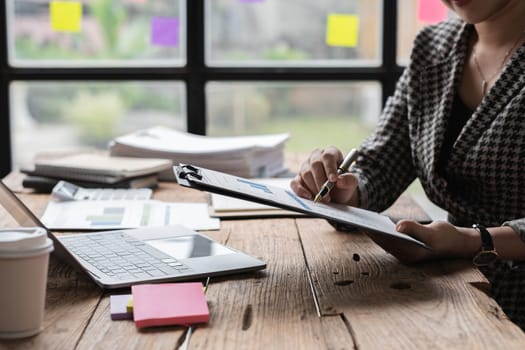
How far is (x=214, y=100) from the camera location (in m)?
2.70

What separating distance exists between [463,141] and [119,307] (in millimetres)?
812

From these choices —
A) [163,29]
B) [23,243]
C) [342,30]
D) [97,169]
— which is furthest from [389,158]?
[163,29]

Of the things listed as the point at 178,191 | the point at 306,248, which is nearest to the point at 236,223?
the point at 306,248

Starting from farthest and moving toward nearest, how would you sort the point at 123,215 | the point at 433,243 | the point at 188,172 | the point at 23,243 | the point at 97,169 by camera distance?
the point at 97,169 → the point at 123,215 → the point at 433,243 → the point at 188,172 → the point at 23,243

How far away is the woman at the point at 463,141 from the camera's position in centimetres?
145

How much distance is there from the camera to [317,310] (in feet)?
3.14

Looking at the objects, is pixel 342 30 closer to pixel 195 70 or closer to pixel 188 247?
pixel 195 70

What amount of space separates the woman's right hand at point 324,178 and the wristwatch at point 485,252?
0.80ft

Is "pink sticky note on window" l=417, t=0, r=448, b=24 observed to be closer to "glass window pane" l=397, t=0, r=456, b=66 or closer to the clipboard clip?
"glass window pane" l=397, t=0, r=456, b=66

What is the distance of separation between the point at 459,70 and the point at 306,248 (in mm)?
549

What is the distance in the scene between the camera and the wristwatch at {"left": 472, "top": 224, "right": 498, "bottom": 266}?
1205mm

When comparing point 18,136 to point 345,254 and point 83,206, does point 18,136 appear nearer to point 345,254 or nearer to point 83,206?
point 83,206

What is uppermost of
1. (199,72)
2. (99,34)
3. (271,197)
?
(99,34)

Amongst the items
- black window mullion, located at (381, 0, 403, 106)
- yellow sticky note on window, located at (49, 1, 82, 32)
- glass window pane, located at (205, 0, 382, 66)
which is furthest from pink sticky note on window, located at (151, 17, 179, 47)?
black window mullion, located at (381, 0, 403, 106)
